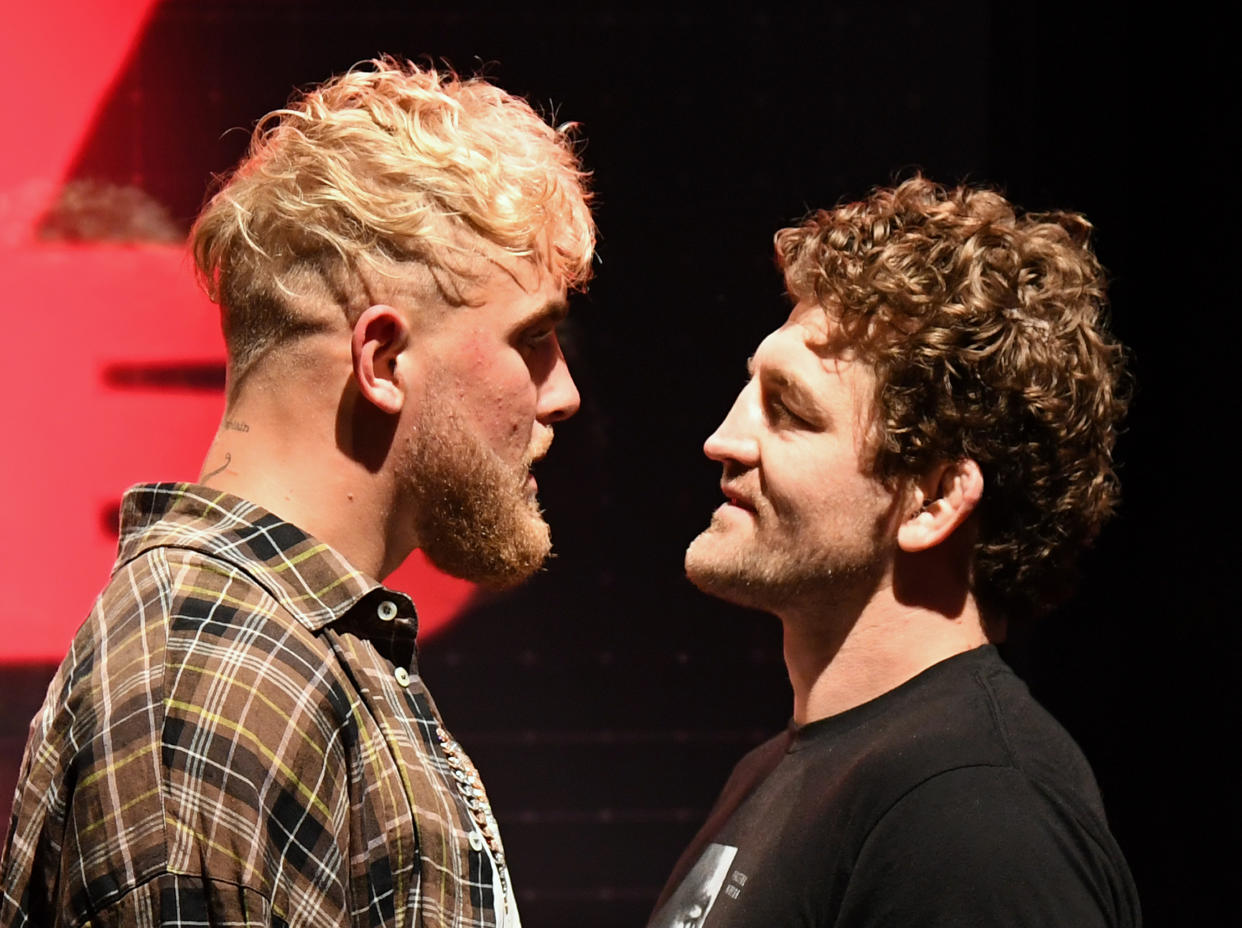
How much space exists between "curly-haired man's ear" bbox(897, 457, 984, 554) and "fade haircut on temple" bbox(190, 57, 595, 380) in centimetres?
56

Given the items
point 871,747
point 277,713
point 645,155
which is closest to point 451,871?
point 277,713

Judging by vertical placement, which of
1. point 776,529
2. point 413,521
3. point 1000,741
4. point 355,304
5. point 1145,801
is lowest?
point 1145,801

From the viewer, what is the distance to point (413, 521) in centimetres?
148

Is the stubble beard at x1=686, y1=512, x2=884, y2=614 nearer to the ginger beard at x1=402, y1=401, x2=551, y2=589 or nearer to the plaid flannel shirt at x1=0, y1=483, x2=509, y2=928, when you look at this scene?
the ginger beard at x1=402, y1=401, x2=551, y2=589

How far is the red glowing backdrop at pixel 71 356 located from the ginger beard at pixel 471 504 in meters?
1.31

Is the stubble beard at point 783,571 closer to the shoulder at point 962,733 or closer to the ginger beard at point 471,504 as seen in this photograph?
the shoulder at point 962,733

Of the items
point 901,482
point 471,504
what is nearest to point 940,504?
point 901,482

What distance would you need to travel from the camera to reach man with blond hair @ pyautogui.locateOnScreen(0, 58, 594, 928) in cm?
113

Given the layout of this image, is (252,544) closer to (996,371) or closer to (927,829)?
(927,829)

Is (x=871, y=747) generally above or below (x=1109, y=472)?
below

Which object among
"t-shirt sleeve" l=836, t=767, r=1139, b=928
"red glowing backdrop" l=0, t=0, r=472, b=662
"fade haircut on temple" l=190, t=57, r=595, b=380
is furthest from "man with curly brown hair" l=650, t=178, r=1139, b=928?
"red glowing backdrop" l=0, t=0, r=472, b=662

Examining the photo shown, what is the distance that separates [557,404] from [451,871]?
544mm

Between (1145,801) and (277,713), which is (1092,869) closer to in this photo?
(277,713)

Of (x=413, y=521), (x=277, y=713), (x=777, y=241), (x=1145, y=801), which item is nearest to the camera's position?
(x=277, y=713)
